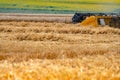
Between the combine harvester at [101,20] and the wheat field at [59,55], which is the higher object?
the wheat field at [59,55]

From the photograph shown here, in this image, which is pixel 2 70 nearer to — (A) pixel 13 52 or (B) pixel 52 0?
(A) pixel 13 52

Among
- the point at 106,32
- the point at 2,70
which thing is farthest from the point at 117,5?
the point at 2,70

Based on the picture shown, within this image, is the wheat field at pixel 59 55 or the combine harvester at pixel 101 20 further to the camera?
the combine harvester at pixel 101 20

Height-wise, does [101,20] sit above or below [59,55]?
below

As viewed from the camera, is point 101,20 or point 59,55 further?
point 101,20

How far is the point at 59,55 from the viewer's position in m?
17.3

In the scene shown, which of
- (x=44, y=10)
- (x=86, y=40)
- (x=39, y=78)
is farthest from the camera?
(x=44, y=10)

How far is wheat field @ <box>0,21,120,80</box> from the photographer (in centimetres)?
846

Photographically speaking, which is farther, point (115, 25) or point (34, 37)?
point (115, 25)

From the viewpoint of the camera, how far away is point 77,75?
833 centimetres

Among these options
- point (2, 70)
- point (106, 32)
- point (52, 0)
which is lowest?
point (52, 0)

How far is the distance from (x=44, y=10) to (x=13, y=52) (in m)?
54.9

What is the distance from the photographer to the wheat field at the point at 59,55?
8.46 metres

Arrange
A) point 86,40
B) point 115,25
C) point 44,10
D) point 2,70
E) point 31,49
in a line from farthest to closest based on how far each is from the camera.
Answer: point 44,10 < point 115,25 < point 86,40 < point 31,49 < point 2,70
